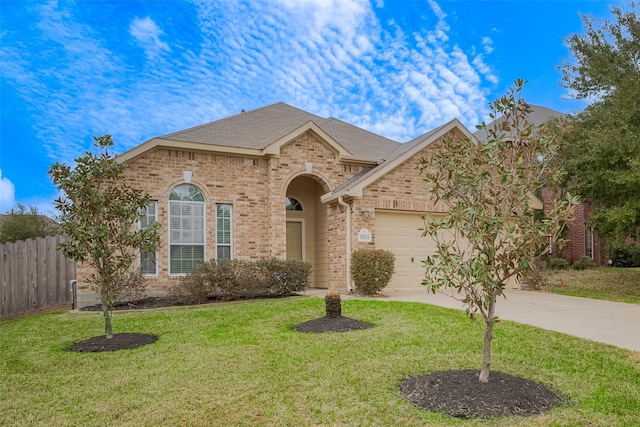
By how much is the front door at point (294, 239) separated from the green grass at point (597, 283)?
768 centimetres

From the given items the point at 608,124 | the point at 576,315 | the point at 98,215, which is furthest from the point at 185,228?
the point at 608,124

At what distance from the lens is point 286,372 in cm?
543

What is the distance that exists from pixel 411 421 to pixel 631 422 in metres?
1.80

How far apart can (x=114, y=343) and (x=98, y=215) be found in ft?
6.66

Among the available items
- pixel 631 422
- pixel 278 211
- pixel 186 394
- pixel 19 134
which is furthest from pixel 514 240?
pixel 19 134

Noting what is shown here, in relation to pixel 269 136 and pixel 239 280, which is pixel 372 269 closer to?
pixel 239 280

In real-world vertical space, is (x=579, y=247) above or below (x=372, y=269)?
above

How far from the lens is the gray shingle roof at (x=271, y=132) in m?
14.0

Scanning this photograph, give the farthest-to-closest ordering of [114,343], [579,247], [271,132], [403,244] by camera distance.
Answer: [579,247] → [271,132] → [403,244] → [114,343]

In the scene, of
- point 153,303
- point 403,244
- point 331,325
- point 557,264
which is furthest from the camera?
point 557,264

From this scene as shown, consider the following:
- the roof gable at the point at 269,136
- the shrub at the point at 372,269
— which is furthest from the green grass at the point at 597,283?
the roof gable at the point at 269,136

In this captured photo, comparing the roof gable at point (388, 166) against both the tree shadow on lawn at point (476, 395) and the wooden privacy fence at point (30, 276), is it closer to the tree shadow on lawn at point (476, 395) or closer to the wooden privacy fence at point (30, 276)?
the wooden privacy fence at point (30, 276)

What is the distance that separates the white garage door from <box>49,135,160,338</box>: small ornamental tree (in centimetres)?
700

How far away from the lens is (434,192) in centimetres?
464
